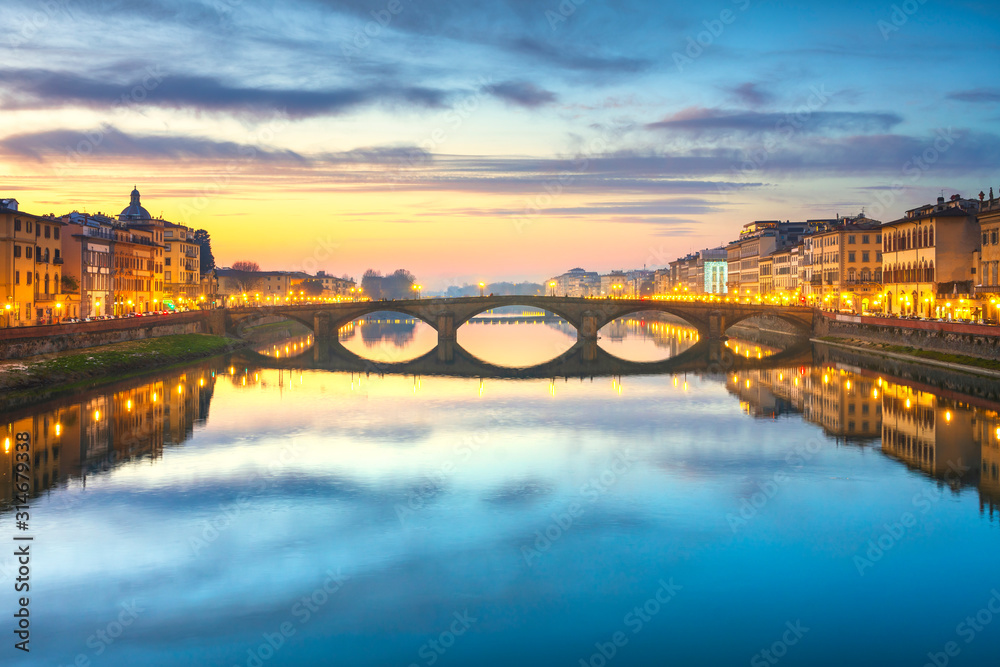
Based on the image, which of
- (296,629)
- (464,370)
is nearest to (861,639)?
→ (296,629)

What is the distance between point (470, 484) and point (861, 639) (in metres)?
15.4

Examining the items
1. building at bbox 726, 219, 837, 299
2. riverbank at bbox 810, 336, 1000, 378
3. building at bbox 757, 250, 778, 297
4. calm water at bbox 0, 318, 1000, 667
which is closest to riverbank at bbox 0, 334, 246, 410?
calm water at bbox 0, 318, 1000, 667

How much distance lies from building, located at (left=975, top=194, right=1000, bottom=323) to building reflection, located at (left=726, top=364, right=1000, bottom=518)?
12602mm

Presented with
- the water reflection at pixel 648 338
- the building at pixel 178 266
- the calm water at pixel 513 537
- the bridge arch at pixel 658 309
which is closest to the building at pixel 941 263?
the bridge arch at pixel 658 309

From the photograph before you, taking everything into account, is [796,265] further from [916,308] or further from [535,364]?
[535,364]

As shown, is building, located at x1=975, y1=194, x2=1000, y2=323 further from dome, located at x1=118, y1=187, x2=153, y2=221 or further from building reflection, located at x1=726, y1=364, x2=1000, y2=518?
dome, located at x1=118, y1=187, x2=153, y2=221

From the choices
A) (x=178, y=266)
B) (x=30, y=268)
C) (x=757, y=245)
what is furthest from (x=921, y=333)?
(x=757, y=245)

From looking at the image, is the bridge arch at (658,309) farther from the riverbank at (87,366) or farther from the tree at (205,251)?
the tree at (205,251)

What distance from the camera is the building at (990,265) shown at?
68375 millimetres

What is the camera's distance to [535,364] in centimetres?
8306

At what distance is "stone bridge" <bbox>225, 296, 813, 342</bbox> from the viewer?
101 meters

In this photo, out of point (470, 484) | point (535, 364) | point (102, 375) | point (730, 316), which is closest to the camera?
point (470, 484)

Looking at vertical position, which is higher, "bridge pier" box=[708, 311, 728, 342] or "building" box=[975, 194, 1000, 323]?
"building" box=[975, 194, 1000, 323]

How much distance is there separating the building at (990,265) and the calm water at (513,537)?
80.5ft
